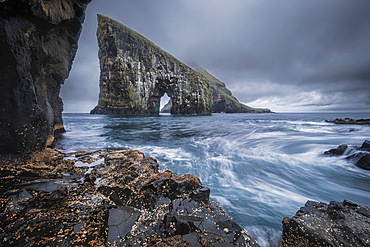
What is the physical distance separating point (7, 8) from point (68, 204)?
409cm

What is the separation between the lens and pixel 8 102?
2930mm

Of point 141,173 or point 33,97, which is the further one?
point 33,97

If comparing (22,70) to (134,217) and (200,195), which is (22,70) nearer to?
(134,217)

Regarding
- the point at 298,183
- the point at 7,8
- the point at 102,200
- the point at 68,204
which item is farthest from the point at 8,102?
the point at 298,183

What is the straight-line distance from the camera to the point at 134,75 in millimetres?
34062

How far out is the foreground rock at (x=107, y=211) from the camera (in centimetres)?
145

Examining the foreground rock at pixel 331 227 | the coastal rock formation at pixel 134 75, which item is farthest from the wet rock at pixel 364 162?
the coastal rock formation at pixel 134 75

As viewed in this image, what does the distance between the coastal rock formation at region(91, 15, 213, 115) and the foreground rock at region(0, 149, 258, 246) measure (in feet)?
114

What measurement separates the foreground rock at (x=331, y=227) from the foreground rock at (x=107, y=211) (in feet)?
1.86

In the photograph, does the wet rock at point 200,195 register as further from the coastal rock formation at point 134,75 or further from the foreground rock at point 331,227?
the coastal rock formation at point 134,75

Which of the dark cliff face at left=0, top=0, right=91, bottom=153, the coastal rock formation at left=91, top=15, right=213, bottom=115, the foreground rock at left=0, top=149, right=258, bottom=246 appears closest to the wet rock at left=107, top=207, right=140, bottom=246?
the foreground rock at left=0, top=149, right=258, bottom=246

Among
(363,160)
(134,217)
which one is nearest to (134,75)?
(134,217)

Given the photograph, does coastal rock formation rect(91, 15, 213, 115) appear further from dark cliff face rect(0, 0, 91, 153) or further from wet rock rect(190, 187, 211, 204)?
wet rock rect(190, 187, 211, 204)

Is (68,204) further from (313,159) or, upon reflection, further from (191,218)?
(313,159)
